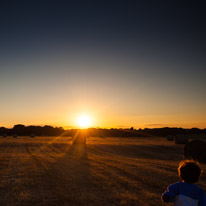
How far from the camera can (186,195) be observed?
411 cm

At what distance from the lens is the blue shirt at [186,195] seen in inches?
160

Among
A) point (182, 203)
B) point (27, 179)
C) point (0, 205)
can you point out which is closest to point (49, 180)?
point (27, 179)

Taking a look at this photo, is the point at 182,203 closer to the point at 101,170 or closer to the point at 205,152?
the point at 101,170

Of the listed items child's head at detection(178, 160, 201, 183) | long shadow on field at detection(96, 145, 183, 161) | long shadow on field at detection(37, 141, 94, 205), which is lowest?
long shadow on field at detection(37, 141, 94, 205)

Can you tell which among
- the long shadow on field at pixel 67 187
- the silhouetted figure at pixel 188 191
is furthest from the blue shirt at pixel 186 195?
the long shadow on field at pixel 67 187

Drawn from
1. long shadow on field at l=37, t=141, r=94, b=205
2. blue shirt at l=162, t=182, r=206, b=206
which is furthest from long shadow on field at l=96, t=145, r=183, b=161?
blue shirt at l=162, t=182, r=206, b=206

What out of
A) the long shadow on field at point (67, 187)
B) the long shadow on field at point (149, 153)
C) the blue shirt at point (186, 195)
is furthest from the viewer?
the long shadow on field at point (149, 153)

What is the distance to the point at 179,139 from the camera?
42750 millimetres

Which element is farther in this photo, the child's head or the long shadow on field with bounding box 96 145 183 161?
the long shadow on field with bounding box 96 145 183 161

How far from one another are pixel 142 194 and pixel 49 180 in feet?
14.0

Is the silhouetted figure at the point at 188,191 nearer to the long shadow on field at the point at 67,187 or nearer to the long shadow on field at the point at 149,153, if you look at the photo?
the long shadow on field at the point at 67,187

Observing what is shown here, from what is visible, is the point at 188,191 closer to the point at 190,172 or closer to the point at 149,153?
the point at 190,172

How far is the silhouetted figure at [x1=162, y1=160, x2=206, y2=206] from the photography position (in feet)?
13.4

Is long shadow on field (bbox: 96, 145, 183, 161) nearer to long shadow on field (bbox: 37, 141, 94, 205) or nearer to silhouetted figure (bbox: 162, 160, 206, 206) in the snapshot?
long shadow on field (bbox: 37, 141, 94, 205)
